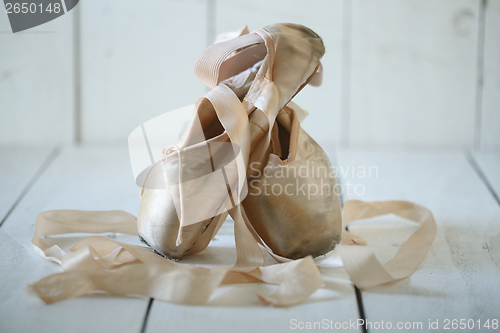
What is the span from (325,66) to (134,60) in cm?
57

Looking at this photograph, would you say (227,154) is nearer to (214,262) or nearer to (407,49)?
(214,262)

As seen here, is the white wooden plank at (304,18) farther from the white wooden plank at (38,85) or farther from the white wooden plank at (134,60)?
the white wooden plank at (38,85)

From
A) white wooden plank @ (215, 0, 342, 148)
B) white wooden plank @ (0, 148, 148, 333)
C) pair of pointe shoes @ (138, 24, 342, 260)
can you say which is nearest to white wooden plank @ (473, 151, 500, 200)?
white wooden plank @ (215, 0, 342, 148)

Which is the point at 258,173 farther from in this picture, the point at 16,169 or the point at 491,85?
the point at 491,85

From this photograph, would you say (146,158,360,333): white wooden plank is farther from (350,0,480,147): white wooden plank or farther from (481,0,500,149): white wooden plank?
(481,0,500,149): white wooden plank

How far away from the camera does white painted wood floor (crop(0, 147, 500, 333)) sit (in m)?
0.44

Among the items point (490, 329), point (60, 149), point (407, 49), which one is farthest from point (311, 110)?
point (490, 329)

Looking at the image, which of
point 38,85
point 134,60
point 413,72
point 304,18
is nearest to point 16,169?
point 38,85

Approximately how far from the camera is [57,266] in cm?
56

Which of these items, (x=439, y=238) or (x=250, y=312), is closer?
(x=250, y=312)

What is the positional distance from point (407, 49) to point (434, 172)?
1.49 feet

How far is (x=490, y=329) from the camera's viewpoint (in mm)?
431

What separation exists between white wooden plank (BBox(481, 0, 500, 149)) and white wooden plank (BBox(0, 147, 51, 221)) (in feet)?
4.08

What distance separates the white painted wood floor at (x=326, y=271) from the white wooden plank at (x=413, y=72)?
239 mm
